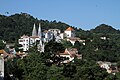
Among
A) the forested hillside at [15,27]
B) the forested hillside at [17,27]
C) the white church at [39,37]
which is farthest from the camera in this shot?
the forested hillside at [15,27]

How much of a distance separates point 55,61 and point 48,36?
2255 inches

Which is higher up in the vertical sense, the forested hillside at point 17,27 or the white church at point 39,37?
the forested hillside at point 17,27

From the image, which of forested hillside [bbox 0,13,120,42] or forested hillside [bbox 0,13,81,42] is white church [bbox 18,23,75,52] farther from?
forested hillside [bbox 0,13,81,42]

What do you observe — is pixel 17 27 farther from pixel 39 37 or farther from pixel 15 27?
pixel 39 37

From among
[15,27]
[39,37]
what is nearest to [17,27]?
[15,27]

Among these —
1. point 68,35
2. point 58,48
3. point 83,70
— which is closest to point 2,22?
point 68,35

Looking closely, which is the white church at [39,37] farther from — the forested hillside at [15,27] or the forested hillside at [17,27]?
the forested hillside at [15,27]

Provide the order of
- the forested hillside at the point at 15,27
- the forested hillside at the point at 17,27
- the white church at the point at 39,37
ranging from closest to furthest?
the white church at the point at 39,37, the forested hillside at the point at 17,27, the forested hillside at the point at 15,27

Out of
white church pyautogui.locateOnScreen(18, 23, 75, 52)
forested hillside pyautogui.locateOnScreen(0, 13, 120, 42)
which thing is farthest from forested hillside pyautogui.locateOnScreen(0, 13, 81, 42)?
white church pyautogui.locateOnScreen(18, 23, 75, 52)

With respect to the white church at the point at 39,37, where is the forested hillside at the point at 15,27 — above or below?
above

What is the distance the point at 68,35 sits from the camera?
10875 cm

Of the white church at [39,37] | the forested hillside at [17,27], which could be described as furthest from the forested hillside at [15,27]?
the white church at [39,37]

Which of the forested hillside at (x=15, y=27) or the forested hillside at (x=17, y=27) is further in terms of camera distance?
the forested hillside at (x=15, y=27)

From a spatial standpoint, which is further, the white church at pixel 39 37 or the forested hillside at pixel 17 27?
the forested hillside at pixel 17 27
